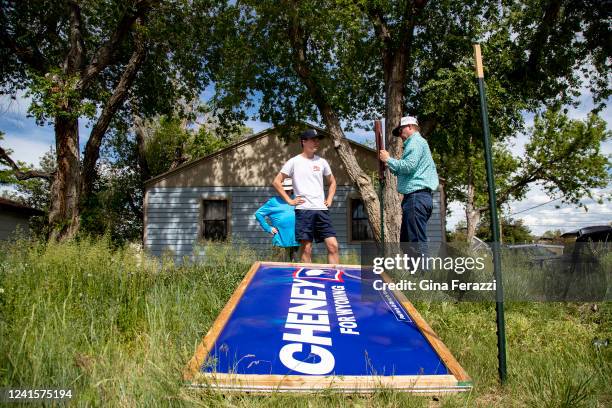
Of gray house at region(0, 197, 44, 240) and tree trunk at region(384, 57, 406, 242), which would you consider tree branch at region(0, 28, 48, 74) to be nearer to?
gray house at region(0, 197, 44, 240)

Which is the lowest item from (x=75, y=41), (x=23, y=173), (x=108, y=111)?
(x=23, y=173)

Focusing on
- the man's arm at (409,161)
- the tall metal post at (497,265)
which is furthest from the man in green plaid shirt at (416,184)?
the tall metal post at (497,265)

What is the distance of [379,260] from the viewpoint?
463 centimetres

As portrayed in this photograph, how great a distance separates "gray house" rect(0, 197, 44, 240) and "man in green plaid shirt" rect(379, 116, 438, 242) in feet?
65.7

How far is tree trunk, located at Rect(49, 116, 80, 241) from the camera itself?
11.5m

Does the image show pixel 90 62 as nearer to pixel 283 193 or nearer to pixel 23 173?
pixel 23 173

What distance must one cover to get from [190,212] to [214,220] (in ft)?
3.14

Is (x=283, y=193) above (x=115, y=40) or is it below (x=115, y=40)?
below

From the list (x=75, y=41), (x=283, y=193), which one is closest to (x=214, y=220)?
(x=75, y=41)

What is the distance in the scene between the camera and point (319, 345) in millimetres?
2561

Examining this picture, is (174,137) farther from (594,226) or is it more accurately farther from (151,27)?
(594,226)

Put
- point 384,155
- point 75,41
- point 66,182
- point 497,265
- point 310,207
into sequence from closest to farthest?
1. point 497,265
2. point 384,155
3. point 310,207
4. point 66,182
5. point 75,41

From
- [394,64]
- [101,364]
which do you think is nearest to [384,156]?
[101,364]

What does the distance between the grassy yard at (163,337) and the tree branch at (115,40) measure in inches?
345
